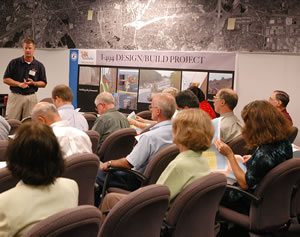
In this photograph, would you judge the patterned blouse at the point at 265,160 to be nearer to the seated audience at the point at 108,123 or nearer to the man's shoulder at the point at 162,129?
the man's shoulder at the point at 162,129

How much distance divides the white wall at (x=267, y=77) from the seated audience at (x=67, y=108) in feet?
11.1

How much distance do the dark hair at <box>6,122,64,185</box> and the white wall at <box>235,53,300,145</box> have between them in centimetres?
534

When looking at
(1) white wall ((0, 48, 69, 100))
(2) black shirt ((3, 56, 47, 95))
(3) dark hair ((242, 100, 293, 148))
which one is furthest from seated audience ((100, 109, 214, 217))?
(1) white wall ((0, 48, 69, 100))

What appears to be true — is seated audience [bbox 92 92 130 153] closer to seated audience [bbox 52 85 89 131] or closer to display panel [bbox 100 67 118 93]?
seated audience [bbox 52 85 89 131]

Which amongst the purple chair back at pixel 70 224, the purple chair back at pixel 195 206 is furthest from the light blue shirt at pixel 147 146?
the purple chair back at pixel 70 224

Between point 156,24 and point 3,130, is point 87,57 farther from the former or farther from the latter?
point 3,130

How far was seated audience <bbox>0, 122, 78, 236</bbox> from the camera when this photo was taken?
1696 mm

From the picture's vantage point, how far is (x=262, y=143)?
2.97 metres

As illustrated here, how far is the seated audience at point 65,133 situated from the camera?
3.06 meters

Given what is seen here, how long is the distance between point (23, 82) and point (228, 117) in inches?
150

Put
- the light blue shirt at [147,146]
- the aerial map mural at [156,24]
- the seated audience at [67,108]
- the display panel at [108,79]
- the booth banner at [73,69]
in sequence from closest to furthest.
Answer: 1. the light blue shirt at [147,146]
2. the seated audience at [67,108]
3. the aerial map mural at [156,24]
4. the display panel at [108,79]
5. the booth banner at [73,69]

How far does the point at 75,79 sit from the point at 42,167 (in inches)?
285

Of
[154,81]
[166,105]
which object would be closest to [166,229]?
[166,105]

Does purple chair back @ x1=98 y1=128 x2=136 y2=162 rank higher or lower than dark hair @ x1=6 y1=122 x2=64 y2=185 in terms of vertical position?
lower
